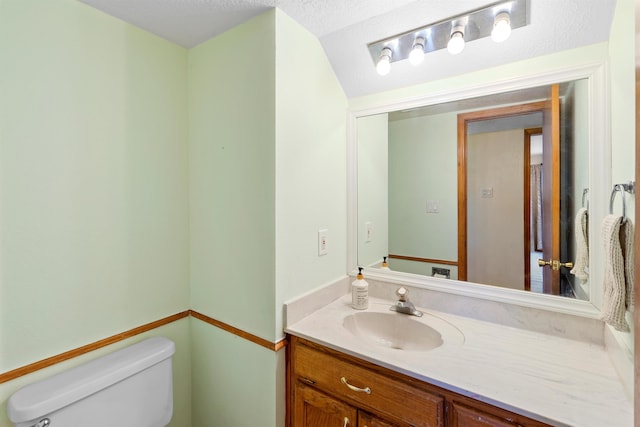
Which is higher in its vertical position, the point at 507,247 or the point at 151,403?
the point at 507,247

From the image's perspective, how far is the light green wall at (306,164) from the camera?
119 cm

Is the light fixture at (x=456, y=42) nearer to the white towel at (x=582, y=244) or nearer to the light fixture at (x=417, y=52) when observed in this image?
the light fixture at (x=417, y=52)

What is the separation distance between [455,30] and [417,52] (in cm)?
16

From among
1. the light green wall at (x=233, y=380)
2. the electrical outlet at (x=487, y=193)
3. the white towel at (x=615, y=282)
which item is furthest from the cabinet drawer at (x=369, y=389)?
the electrical outlet at (x=487, y=193)

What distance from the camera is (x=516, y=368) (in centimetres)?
92

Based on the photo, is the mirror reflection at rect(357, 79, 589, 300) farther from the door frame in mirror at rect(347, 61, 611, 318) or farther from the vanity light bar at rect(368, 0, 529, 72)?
the vanity light bar at rect(368, 0, 529, 72)

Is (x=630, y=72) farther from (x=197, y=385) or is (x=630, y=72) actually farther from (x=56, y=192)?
(x=197, y=385)

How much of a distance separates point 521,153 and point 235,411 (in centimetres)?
176

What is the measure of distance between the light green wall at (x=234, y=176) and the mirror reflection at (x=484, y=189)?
63 centimetres

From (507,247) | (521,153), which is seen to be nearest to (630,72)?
(521,153)

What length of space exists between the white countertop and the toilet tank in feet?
2.05

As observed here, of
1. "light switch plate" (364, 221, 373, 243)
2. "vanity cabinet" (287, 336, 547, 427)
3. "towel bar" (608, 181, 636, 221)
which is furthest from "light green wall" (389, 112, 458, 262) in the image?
"vanity cabinet" (287, 336, 547, 427)

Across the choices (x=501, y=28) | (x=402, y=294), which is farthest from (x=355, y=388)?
(x=501, y=28)

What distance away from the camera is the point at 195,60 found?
147 centimetres
